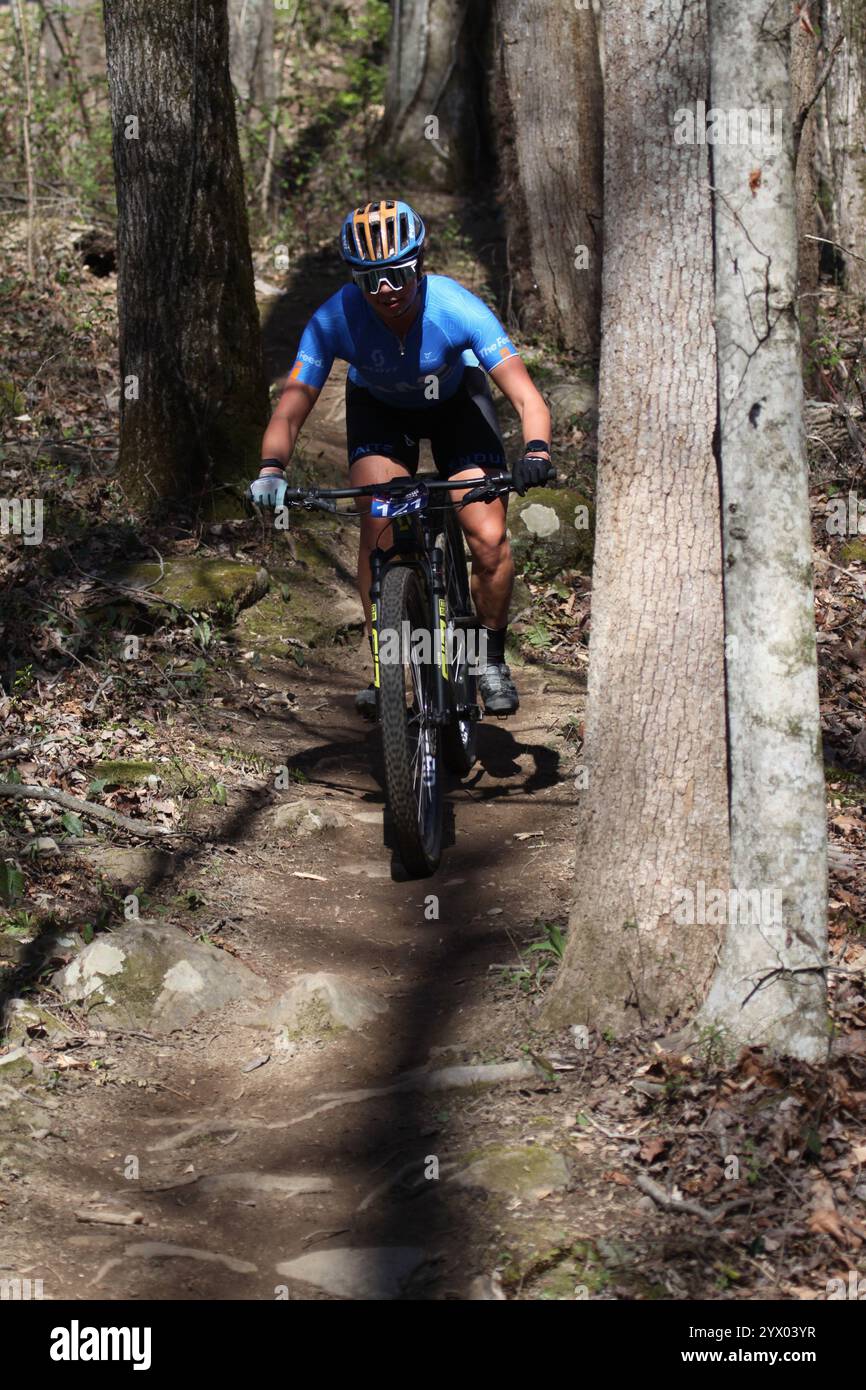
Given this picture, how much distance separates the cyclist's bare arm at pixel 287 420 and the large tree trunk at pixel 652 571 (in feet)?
6.49

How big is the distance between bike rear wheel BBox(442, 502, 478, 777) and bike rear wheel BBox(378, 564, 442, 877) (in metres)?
0.25

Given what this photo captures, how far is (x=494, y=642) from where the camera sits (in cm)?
646

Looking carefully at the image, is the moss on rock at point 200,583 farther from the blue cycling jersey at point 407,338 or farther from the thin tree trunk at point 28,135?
the thin tree trunk at point 28,135

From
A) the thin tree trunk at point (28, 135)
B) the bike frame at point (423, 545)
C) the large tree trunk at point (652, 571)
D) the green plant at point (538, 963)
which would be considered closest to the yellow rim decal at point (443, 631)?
the bike frame at point (423, 545)

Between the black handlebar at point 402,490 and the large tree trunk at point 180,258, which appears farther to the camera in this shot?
the large tree trunk at point 180,258

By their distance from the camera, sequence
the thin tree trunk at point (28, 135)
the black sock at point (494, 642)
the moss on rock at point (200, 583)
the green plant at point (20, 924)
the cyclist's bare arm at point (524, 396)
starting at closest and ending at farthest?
the green plant at point (20, 924) → the cyclist's bare arm at point (524, 396) → the black sock at point (494, 642) → the moss on rock at point (200, 583) → the thin tree trunk at point (28, 135)

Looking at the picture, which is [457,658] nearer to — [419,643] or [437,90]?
[419,643]

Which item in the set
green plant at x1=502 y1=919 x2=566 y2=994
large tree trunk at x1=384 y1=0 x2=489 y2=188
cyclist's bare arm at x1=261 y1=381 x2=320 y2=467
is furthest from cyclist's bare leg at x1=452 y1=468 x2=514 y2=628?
large tree trunk at x1=384 y1=0 x2=489 y2=188

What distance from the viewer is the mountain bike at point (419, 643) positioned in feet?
17.0

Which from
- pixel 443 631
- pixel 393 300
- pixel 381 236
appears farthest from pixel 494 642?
pixel 381 236

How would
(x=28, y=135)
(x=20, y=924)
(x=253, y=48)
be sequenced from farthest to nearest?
(x=253, y=48) → (x=28, y=135) → (x=20, y=924)

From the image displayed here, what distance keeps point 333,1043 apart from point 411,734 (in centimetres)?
153

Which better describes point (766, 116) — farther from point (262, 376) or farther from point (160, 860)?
point (262, 376)

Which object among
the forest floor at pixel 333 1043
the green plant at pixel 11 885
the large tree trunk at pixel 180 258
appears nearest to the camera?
the forest floor at pixel 333 1043
